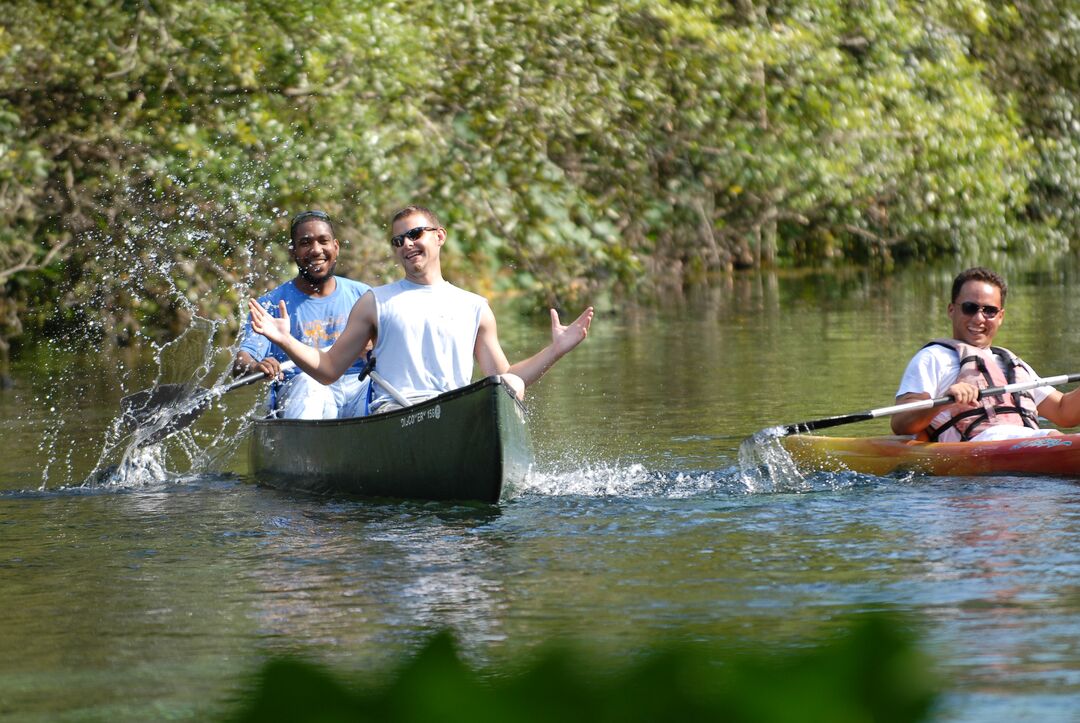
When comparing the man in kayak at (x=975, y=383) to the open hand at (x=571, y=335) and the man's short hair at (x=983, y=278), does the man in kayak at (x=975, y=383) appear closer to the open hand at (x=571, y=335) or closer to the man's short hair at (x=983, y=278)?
the man's short hair at (x=983, y=278)

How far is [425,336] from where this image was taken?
7.04 metres

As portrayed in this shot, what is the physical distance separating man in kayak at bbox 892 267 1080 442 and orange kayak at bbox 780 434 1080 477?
14cm

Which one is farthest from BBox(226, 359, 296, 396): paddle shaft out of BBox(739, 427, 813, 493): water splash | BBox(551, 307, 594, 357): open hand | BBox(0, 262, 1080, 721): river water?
BBox(739, 427, 813, 493): water splash

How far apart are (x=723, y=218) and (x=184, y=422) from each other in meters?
19.2

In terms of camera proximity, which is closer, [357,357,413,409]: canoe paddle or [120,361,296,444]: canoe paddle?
[357,357,413,409]: canoe paddle

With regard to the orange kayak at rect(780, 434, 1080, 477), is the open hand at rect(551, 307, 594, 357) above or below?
above

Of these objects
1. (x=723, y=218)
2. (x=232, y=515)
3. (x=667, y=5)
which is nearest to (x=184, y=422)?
(x=232, y=515)

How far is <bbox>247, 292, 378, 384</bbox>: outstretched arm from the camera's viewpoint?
688 cm

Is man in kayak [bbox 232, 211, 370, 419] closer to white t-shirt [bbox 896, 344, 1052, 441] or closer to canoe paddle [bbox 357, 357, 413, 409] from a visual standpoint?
canoe paddle [bbox 357, 357, 413, 409]

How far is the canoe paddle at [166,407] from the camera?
342 inches

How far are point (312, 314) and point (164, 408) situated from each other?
145cm

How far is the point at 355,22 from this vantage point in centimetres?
1526

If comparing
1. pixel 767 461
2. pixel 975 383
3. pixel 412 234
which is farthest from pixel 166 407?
pixel 975 383

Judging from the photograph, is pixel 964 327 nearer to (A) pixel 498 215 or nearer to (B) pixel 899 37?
(A) pixel 498 215
